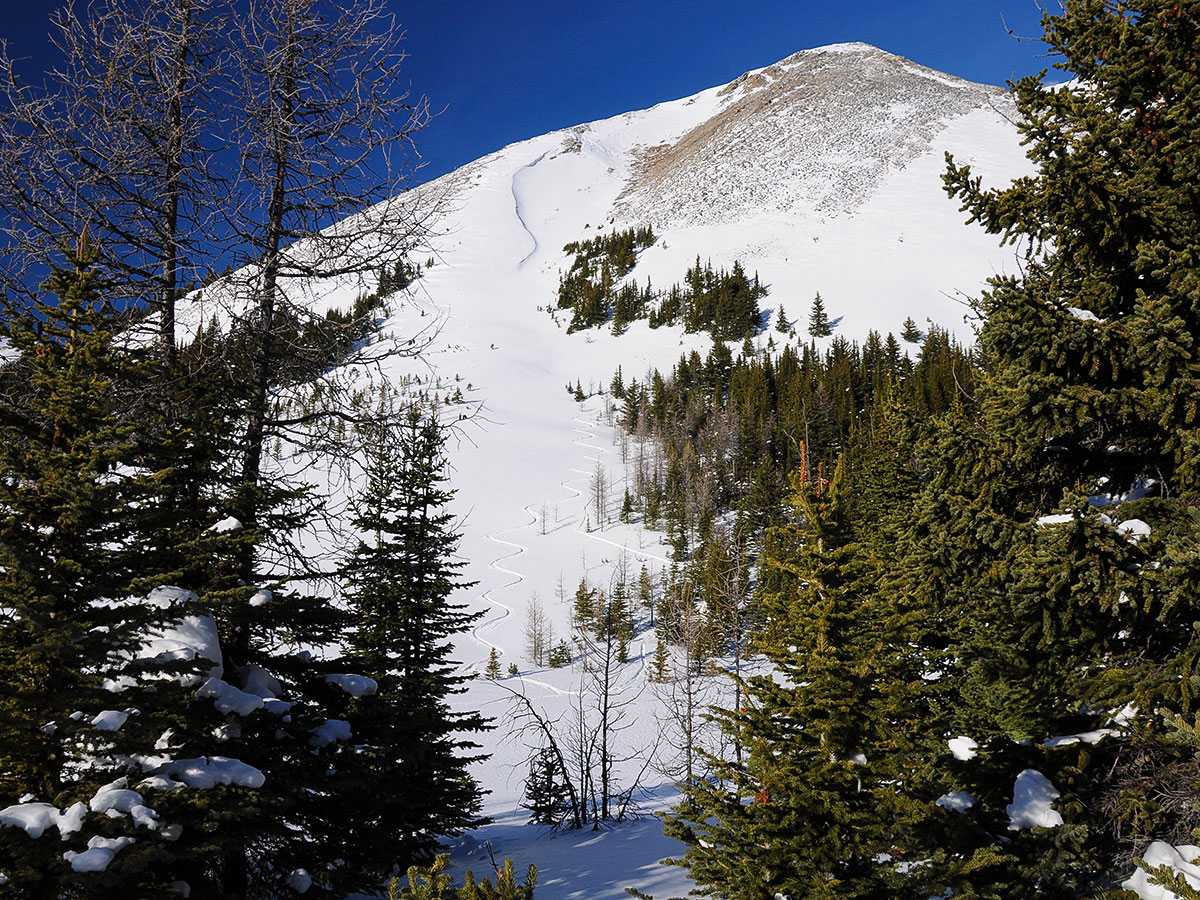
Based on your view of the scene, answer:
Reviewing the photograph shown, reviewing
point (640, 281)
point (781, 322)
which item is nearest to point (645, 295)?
point (640, 281)

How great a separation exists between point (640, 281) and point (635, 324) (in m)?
14.0

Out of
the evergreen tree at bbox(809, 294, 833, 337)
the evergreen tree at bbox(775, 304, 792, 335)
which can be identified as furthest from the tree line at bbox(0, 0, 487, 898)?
the evergreen tree at bbox(775, 304, 792, 335)

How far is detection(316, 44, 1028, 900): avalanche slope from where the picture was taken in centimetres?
2773

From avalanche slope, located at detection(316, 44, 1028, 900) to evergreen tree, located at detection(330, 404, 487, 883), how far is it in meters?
1.48

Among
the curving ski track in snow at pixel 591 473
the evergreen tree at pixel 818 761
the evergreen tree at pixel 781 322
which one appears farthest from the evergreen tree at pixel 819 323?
the evergreen tree at pixel 818 761

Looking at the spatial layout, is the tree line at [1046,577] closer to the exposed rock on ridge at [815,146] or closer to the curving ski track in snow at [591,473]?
the curving ski track in snow at [591,473]

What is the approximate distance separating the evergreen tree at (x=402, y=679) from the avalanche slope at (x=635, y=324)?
1.48 meters

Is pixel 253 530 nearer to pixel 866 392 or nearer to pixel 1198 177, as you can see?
pixel 1198 177

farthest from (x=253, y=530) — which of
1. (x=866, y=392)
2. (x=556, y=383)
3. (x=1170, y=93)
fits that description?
(x=556, y=383)

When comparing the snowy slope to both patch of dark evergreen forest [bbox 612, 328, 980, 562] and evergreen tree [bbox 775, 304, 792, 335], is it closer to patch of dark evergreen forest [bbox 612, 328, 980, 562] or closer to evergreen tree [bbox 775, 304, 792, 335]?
evergreen tree [bbox 775, 304, 792, 335]

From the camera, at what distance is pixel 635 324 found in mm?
127188

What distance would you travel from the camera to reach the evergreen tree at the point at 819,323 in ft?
332

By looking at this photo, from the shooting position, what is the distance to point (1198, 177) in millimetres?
4199

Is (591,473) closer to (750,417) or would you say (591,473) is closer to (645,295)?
(750,417)
